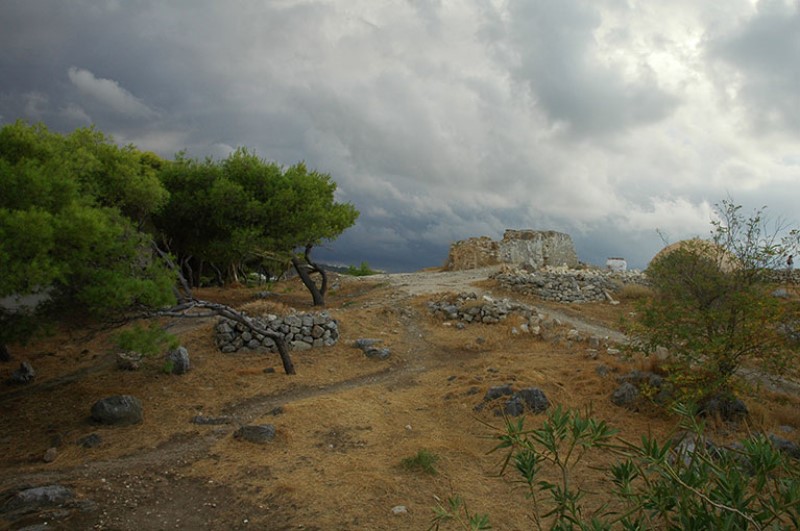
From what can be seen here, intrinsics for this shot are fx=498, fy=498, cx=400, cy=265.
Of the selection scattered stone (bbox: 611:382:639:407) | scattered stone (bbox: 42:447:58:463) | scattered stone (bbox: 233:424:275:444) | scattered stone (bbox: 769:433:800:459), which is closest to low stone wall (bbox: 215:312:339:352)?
scattered stone (bbox: 233:424:275:444)

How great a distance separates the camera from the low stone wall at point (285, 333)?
42.2 feet

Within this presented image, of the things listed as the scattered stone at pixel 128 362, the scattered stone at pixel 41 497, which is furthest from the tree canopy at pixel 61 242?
the scattered stone at pixel 41 497

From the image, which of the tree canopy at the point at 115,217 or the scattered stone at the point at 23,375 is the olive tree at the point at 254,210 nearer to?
the tree canopy at the point at 115,217

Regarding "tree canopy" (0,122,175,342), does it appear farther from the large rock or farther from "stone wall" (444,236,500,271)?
"stone wall" (444,236,500,271)

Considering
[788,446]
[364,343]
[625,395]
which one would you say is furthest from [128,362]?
[788,446]

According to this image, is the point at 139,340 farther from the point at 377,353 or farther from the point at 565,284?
the point at 565,284

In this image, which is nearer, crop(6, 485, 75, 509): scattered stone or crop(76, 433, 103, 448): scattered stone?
crop(6, 485, 75, 509): scattered stone

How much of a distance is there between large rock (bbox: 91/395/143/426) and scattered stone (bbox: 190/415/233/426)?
35.7 inches

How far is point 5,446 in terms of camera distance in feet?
25.6

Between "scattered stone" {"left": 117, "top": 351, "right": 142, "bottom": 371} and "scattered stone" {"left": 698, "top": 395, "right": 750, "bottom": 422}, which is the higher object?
"scattered stone" {"left": 698, "top": 395, "right": 750, "bottom": 422}

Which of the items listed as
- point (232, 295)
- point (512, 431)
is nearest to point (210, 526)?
point (512, 431)

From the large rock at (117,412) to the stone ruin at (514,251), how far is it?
22.8 metres

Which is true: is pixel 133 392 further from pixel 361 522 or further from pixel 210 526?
pixel 361 522

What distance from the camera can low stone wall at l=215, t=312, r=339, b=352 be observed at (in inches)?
507
